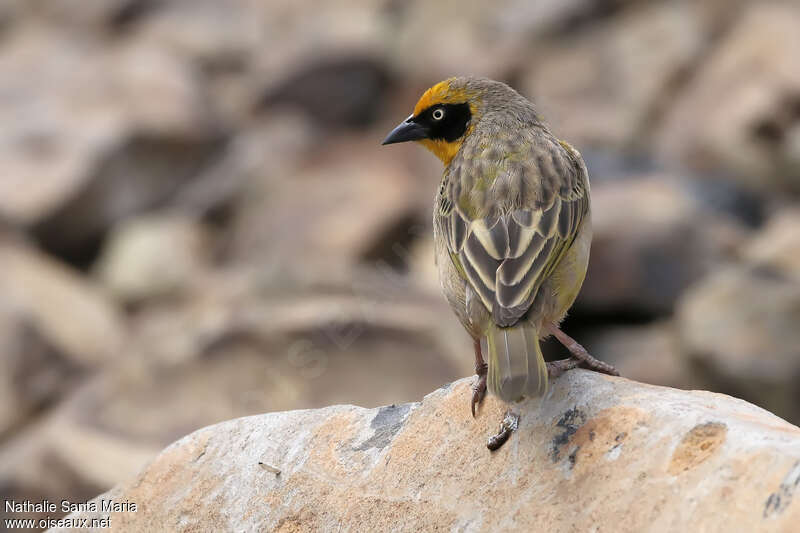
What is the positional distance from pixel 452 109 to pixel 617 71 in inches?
467

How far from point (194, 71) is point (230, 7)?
104 inches

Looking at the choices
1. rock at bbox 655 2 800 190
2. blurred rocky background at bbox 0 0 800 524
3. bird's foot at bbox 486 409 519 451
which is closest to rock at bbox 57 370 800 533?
bird's foot at bbox 486 409 519 451

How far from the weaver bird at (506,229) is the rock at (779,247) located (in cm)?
595

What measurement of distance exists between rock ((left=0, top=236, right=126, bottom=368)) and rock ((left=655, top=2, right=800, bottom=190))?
8001mm

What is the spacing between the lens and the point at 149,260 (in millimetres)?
14672

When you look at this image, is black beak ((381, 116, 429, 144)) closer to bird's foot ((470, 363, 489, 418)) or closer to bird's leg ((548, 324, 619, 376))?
bird's leg ((548, 324, 619, 376))

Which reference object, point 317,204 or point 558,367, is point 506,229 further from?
point 317,204

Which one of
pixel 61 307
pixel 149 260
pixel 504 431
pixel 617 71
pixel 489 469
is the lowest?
pixel 489 469

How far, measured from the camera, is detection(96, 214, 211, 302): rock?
14.6 meters

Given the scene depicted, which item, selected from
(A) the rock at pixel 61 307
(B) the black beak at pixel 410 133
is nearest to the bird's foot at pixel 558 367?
(B) the black beak at pixel 410 133

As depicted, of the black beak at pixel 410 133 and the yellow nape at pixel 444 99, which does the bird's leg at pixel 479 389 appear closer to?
the yellow nape at pixel 444 99

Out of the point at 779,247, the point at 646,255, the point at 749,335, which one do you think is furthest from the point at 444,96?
the point at 646,255

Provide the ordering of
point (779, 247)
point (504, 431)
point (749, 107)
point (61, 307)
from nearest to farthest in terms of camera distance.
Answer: point (504, 431) < point (779, 247) < point (61, 307) < point (749, 107)

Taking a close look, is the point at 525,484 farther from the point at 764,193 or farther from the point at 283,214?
the point at 283,214
